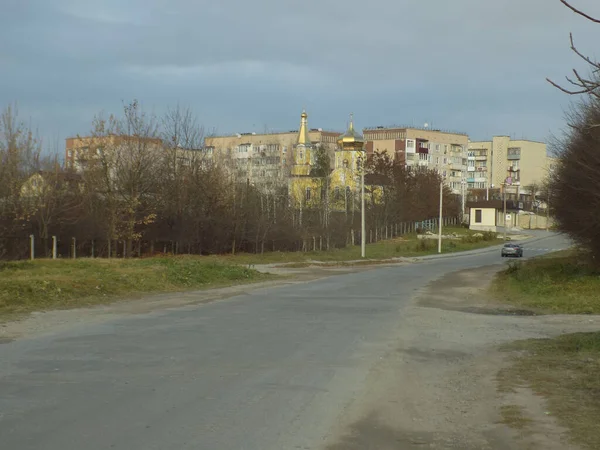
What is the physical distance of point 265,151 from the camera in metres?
111

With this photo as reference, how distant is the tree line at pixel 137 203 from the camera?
133 ft

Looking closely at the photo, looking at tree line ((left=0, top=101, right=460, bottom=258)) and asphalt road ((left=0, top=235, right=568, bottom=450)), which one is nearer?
asphalt road ((left=0, top=235, right=568, bottom=450))

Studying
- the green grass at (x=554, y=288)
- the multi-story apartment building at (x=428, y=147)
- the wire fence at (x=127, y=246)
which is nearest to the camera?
the green grass at (x=554, y=288)

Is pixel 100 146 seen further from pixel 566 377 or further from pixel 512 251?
pixel 566 377

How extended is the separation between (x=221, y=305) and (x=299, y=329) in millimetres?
5721

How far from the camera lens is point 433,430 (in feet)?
23.3

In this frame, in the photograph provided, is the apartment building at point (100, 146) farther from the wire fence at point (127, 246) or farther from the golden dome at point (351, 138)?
the golden dome at point (351, 138)

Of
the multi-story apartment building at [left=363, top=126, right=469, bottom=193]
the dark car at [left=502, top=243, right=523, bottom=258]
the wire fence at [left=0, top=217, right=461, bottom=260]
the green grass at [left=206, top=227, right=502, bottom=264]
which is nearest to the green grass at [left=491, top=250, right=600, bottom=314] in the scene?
the green grass at [left=206, top=227, right=502, bottom=264]

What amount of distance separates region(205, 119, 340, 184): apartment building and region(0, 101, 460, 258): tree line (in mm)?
4316

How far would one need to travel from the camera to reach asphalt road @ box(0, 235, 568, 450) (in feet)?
21.6

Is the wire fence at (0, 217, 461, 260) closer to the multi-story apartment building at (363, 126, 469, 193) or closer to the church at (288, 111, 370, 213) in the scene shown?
the church at (288, 111, 370, 213)

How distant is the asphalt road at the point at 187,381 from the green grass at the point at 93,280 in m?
3.65

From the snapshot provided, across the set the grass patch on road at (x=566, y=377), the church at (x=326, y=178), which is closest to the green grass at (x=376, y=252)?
the church at (x=326, y=178)

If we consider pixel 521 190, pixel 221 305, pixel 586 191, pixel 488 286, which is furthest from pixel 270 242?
pixel 521 190
